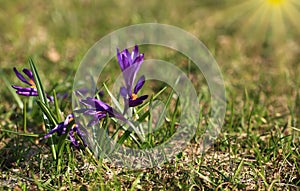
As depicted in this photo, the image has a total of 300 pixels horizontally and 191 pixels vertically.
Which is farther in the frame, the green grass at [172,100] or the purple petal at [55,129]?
the green grass at [172,100]

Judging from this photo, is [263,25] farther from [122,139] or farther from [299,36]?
[122,139]

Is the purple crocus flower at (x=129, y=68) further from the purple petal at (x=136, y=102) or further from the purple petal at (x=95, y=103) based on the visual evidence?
the purple petal at (x=95, y=103)

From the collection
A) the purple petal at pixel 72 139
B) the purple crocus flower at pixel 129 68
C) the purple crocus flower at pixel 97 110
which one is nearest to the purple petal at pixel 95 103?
the purple crocus flower at pixel 97 110

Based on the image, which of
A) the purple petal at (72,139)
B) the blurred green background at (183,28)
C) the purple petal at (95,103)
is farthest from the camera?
the blurred green background at (183,28)

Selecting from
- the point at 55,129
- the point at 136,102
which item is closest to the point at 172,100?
the point at 136,102

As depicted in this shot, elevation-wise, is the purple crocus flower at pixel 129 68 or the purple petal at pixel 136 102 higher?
the purple crocus flower at pixel 129 68

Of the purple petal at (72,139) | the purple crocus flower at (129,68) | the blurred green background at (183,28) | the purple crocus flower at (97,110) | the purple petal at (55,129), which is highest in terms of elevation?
the blurred green background at (183,28)

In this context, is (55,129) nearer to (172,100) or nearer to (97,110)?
(97,110)

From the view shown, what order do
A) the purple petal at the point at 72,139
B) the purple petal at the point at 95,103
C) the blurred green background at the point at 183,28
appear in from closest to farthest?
the purple petal at the point at 95,103
the purple petal at the point at 72,139
the blurred green background at the point at 183,28
